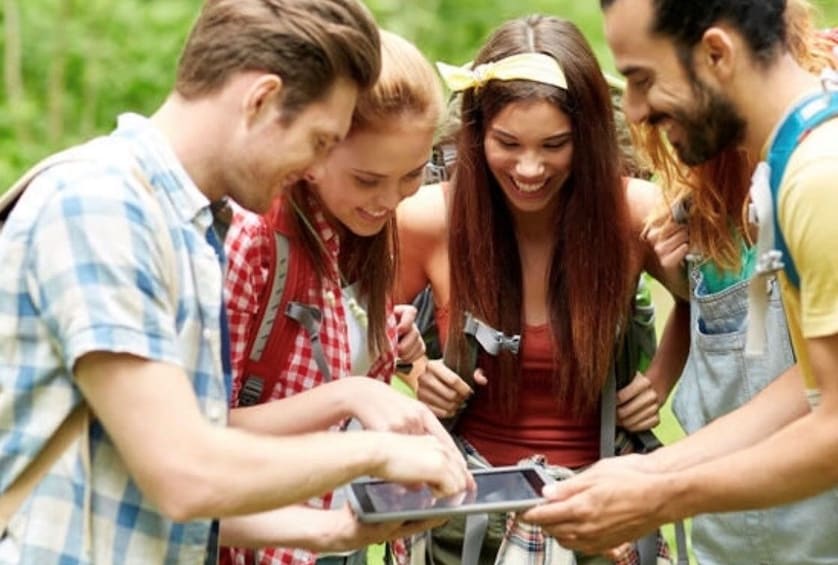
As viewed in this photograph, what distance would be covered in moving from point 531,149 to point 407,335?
1.74ft

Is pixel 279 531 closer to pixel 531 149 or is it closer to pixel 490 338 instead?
pixel 490 338

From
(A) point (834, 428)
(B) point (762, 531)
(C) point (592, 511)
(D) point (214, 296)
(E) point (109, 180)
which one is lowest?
(B) point (762, 531)

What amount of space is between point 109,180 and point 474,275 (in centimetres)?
156

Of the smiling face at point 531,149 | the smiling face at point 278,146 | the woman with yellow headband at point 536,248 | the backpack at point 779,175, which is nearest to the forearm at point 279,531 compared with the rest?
the smiling face at point 278,146

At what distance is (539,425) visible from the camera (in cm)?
381

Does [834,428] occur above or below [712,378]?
above

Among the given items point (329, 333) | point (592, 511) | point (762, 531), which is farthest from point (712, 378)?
point (329, 333)

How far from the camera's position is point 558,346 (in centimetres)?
374

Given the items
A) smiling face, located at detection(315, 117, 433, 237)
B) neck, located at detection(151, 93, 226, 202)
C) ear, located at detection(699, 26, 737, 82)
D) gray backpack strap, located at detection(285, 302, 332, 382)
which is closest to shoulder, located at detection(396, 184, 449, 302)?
smiling face, located at detection(315, 117, 433, 237)

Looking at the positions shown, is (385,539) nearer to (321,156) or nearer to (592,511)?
(592,511)

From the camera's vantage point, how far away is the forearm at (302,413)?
3016 millimetres

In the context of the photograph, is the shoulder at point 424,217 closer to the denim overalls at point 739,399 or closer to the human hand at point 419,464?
the denim overalls at point 739,399

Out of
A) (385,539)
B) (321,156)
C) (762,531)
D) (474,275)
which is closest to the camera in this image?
(321,156)

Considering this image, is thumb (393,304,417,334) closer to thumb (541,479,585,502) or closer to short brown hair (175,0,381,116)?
thumb (541,479,585,502)
